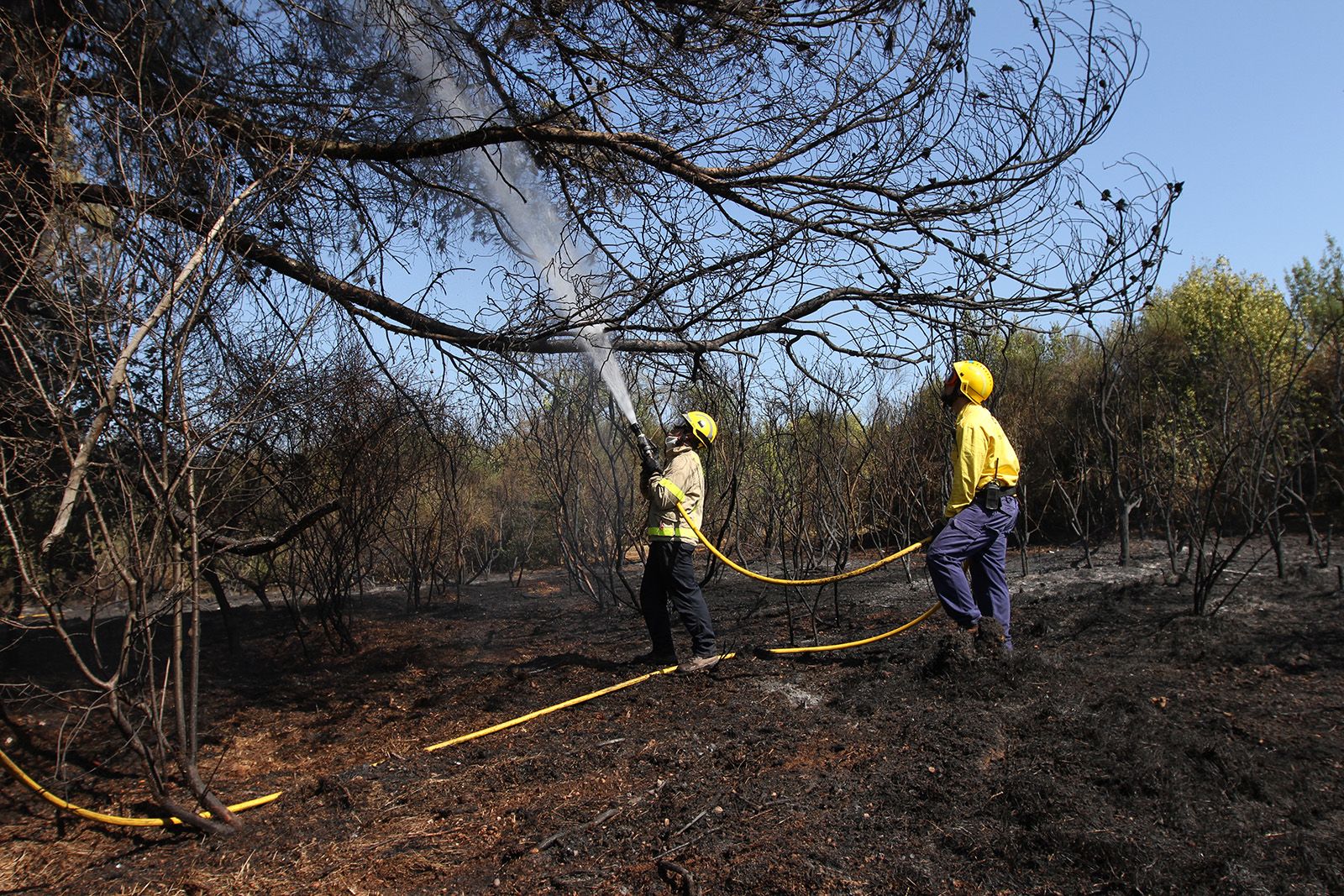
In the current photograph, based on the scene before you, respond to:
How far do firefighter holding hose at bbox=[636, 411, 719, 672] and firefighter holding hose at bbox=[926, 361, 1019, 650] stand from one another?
1.38 m

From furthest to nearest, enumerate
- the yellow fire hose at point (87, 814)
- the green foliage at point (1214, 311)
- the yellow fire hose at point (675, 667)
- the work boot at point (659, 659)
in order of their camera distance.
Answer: the green foliage at point (1214, 311)
the work boot at point (659, 659)
the yellow fire hose at point (675, 667)
the yellow fire hose at point (87, 814)

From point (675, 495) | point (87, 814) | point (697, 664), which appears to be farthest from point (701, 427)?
point (87, 814)

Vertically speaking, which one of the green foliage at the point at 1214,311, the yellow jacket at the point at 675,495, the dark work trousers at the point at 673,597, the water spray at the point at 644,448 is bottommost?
the dark work trousers at the point at 673,597

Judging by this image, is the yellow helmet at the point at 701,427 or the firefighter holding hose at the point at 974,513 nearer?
the firefighter holding hose at the point at 974,513

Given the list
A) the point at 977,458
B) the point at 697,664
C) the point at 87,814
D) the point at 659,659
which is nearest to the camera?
the point at 87,814

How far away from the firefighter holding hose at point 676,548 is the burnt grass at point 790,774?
0.86ft

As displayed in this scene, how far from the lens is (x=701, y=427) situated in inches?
208

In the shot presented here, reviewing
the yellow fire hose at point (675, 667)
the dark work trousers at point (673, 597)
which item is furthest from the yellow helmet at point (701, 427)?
the dark work trousers at point (673, 597)

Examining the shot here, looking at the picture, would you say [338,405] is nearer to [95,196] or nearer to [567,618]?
[95,196]

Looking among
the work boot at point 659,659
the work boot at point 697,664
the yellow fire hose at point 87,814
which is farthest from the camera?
the work boot at point 659,659

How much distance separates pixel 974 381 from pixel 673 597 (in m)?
2.08

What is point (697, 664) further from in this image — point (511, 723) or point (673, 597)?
point (511, 723)

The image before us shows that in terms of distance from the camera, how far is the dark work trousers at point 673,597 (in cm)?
504

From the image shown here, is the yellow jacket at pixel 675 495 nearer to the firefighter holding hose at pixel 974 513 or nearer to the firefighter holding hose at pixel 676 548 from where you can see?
the firefighter holding hose at pixel 676 548
